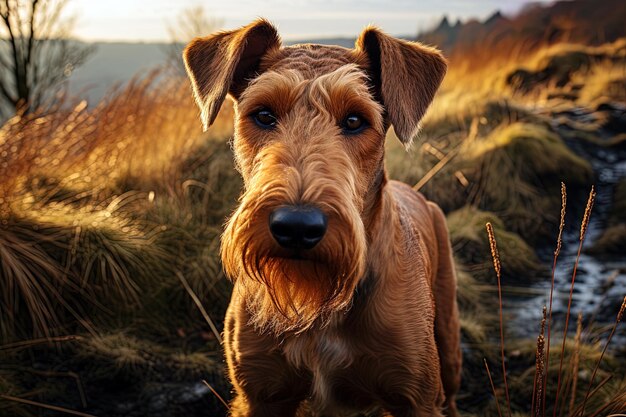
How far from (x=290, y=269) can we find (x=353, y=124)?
0.67m

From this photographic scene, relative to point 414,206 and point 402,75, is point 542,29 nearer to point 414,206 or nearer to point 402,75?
point 414,206

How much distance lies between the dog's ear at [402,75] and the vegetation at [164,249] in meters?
1.27

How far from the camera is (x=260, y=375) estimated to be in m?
2.54

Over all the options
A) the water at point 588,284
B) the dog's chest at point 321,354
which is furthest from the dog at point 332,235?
the water at point 588,284

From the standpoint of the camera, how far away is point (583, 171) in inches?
309

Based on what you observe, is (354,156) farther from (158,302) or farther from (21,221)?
(21,221)

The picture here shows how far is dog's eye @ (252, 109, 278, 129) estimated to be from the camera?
7.84 feet

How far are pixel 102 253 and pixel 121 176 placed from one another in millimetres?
1589

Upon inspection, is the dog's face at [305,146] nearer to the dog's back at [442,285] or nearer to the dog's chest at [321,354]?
the dog's chest at [321,354]

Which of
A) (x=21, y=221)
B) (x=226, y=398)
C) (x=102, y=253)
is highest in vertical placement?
(x=21, y=221)

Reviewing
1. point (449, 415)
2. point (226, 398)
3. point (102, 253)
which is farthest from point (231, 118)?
point (449, 415)

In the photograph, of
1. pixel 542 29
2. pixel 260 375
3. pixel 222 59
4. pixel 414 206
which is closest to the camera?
pixel 260 375

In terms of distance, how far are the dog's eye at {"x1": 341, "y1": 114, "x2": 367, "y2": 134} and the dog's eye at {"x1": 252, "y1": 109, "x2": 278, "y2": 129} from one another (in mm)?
283

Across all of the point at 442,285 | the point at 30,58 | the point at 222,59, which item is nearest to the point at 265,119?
the point at 222,59
